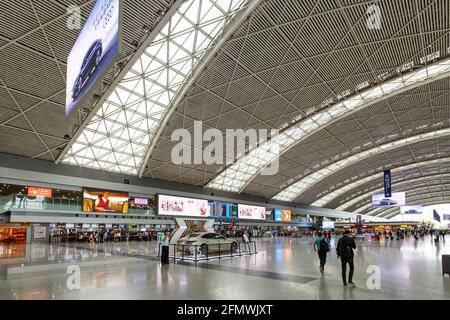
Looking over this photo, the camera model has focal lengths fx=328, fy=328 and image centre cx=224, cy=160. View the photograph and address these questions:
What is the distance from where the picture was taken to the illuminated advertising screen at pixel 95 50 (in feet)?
27.1

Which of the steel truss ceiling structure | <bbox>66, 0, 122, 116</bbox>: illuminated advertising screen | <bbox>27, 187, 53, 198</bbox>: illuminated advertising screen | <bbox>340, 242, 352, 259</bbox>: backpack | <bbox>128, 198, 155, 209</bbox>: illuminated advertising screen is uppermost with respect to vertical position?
the steel truss ceiling structure

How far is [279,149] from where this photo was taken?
46.9 meters

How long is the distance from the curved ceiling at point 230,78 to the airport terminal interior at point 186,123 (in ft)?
0.44

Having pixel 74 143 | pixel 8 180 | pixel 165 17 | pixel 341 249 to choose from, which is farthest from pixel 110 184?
pixel 341 249

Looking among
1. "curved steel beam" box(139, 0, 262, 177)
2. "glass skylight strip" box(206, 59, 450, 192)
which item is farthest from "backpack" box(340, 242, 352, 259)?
"glass skylight strip" box(206, 59, 450, 192)

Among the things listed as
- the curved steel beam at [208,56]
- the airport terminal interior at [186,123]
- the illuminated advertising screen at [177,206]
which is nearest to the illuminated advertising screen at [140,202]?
the airport terminal interior at [186,123]

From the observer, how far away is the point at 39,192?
109 feet

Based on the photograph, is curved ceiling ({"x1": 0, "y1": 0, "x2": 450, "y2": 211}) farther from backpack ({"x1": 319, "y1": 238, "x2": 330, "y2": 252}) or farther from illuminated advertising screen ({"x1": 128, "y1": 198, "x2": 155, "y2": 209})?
backpack ({"x1": 319, "y1": 238, "x2": 330, "y2": 252})

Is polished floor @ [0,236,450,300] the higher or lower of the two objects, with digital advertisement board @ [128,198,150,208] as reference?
lower

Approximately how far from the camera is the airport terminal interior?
11172 mm

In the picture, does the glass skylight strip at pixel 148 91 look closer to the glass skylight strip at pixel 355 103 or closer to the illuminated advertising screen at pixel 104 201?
the illuminated advertising screen at pixel 104 201

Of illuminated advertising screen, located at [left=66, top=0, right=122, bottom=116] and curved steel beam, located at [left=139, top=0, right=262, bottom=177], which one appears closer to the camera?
illuminated advertising screen, located at [left=66, top=0, right=122, bottom=116]

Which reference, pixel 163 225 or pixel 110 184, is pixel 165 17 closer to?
pixel 110 184

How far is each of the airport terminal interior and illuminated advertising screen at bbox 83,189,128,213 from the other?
0.48ft
